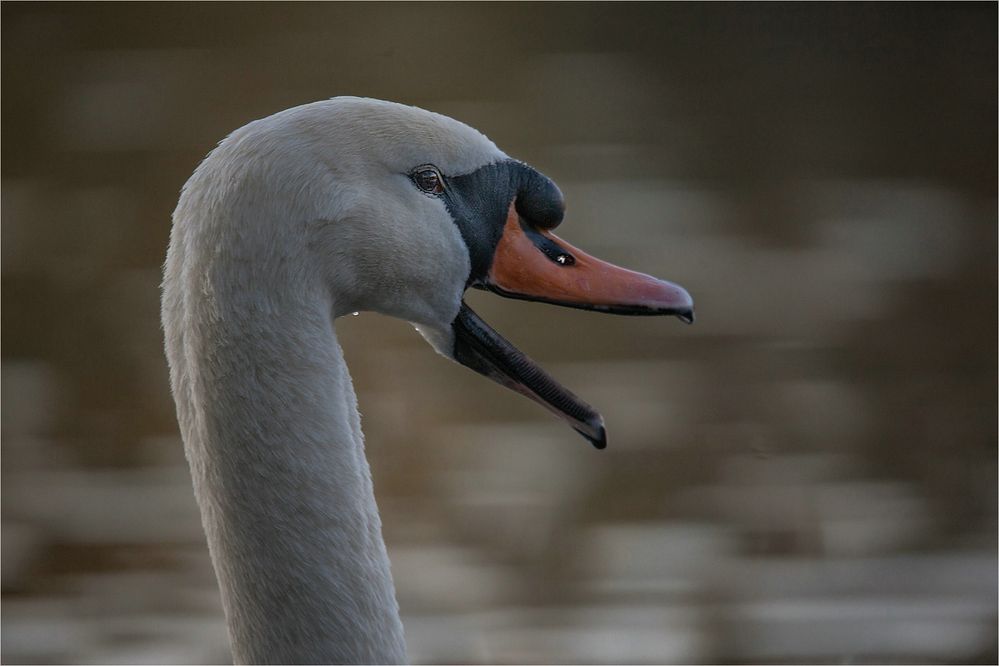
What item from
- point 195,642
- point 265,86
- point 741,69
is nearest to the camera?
point 195,642

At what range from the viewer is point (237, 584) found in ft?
7.28

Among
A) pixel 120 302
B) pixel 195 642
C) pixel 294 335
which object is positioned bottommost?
pixel 195 642

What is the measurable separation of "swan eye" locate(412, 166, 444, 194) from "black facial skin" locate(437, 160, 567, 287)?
0.02 metres

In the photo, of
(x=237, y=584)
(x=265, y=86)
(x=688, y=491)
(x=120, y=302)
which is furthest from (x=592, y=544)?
(x=265, y=86)

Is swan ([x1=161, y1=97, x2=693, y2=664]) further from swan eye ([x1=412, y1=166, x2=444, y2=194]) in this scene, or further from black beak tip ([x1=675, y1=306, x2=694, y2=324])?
black beak tip ([x1=675, y1=306, x2=694, y2=324])

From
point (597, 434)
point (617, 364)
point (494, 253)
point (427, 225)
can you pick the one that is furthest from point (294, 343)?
point (617, 364)

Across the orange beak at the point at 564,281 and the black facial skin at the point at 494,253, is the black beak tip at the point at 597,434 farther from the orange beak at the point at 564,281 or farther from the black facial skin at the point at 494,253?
the orange beak at the point at 564,281

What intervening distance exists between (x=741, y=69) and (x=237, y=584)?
849cm

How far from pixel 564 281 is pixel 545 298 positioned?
4 centimetres

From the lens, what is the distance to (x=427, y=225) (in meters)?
2.32

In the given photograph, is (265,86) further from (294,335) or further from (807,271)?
(294,335)

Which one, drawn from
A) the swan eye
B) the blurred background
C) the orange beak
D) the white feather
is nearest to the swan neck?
the white feather

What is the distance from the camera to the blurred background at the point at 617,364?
538 cm

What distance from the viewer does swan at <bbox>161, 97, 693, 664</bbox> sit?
84.0 inches
